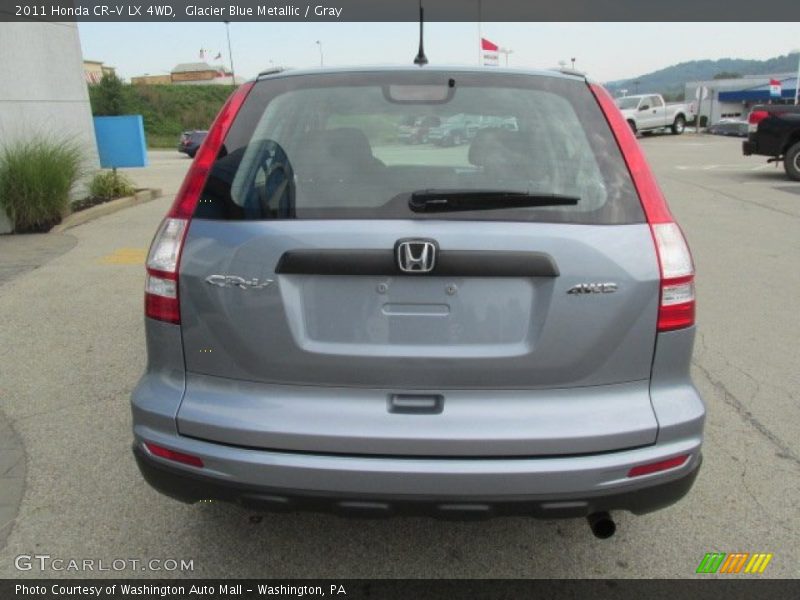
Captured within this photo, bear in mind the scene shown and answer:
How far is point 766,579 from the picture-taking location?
242 cm

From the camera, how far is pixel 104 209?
10727 mm

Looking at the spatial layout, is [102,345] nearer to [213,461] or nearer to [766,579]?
[213,461]

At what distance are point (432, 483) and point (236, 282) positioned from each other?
Result: 33.6 inches

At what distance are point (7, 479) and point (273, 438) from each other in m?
1.90

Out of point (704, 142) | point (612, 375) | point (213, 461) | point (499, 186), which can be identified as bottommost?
point (704, 142)

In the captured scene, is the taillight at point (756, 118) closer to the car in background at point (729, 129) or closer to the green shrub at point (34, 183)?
the green shrub at point (34, 183)

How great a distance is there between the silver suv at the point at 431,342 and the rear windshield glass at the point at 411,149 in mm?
13

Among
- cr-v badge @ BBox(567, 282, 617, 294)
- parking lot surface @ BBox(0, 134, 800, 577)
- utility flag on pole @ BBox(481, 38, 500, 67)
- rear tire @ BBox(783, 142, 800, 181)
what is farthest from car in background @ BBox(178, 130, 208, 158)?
cr-v badge @ BBox(567, 282, 617, 294)

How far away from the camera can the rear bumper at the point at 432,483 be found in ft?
6.43

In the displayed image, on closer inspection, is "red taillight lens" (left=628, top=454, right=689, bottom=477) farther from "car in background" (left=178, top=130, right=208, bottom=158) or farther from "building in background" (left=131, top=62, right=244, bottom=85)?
"building in background" (left=131, top=62, right=244, bottom=85)

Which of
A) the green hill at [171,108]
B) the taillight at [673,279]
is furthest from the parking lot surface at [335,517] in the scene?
the green hill at [171,108]

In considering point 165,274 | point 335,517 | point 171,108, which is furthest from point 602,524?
point 171,108

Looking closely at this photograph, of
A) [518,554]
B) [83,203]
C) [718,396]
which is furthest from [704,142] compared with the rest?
[518,554]

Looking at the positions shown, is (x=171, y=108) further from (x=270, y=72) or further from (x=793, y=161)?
(x=270, y=72)
